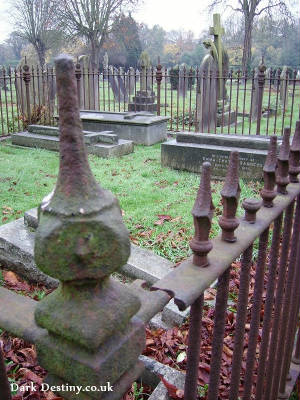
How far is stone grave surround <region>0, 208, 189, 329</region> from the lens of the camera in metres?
Answer: 3.29

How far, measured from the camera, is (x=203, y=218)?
1.02 metres

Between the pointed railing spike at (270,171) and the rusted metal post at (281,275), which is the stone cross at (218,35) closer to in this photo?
the rusted metal post at (281,275)

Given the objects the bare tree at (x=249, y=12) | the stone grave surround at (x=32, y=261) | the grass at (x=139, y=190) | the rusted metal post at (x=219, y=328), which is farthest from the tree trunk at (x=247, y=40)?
the rusted metal post at (x=219, y=328)

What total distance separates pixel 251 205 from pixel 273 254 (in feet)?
1.29

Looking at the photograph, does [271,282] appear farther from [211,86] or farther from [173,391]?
[211,86]

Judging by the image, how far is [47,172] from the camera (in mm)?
7008

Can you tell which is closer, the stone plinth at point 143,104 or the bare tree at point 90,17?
the stone plinth at point 143,104

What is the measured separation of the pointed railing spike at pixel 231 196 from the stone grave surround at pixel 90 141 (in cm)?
702

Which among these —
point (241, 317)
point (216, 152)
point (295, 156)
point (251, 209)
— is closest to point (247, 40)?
point (216, 152)

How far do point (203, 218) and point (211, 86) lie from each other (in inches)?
443

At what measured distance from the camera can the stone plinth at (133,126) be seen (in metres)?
9.45

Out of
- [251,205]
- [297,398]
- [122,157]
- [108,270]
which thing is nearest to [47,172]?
[122,157]

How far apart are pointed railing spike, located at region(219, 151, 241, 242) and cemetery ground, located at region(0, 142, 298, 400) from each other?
1.26 meters

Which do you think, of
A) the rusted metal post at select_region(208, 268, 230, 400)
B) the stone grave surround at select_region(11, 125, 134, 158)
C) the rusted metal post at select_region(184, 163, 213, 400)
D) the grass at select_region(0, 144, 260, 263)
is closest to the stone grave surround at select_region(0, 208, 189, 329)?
the grass at select_region(0, 144, 260, 263)
